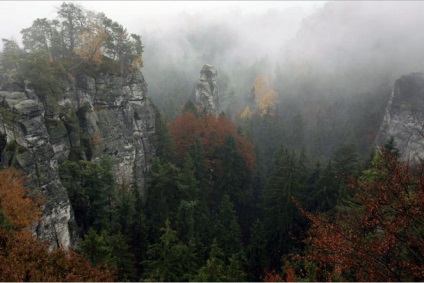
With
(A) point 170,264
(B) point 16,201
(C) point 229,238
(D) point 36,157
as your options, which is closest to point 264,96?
(C) point 229,238

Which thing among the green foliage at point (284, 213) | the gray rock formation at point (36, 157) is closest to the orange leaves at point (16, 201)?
the gray rock formation at point (36, 157)

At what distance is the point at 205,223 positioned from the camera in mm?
34875

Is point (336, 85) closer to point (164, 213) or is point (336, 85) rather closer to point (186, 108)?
point (186, 108)

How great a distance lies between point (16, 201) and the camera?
2155cm

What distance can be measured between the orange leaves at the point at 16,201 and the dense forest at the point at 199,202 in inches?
4.2

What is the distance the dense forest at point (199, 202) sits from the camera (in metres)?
11.9

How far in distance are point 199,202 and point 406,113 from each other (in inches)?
1993

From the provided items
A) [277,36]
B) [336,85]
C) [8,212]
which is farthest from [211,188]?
[277,36]

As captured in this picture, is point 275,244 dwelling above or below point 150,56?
below

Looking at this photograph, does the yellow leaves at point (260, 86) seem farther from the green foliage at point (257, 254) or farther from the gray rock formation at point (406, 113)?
the green foliage at point (257, 254)

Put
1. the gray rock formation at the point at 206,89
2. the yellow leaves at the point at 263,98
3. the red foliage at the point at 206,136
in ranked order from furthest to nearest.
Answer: the yellow leaves at the point at 263,98 < the gray rock formation at the point at 206,89 < the red foliage at the point at 206,136

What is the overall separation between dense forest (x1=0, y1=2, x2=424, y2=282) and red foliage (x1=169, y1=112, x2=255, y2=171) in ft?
0.76

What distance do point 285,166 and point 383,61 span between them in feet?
274

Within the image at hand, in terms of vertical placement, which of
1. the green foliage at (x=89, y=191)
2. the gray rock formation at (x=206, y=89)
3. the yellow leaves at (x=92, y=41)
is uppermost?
the yellow leaves at (x=92, y=41)
